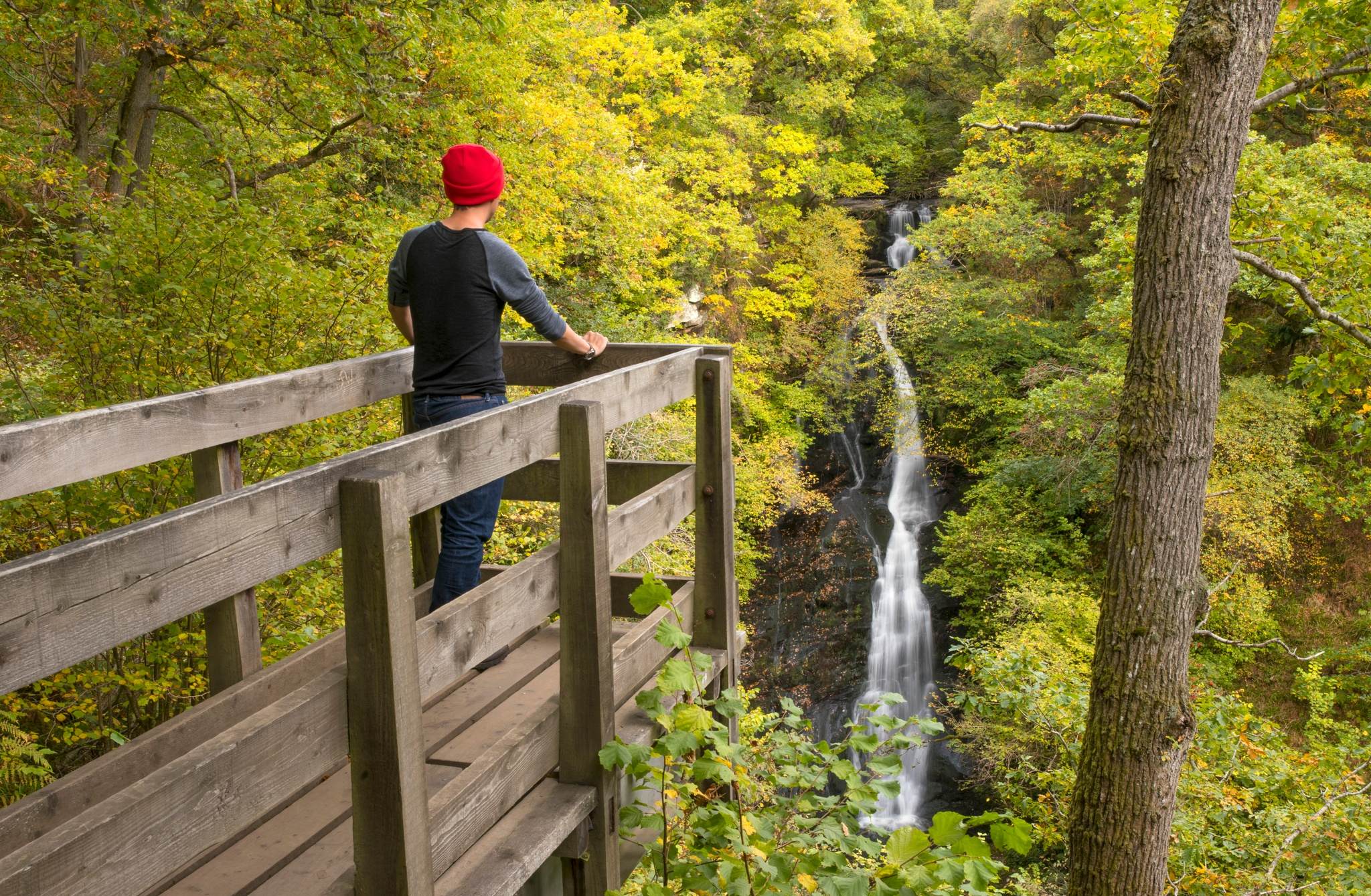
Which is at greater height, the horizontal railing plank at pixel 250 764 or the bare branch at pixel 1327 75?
the bare branch at pixel 1327 75

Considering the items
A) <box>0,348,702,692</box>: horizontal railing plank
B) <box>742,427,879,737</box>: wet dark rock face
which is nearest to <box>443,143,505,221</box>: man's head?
<box>0,348,702,692</box>: horizontal railing plank

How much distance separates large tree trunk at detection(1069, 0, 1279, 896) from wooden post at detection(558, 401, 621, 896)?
3113 millimetres

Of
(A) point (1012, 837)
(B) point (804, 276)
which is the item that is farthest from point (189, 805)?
(B) point (804, 276)

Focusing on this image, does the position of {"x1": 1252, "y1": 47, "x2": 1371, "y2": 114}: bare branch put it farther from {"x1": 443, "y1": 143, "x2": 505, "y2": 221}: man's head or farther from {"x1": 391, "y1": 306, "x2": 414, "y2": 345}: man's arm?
{"x1": 391, "y1": 306, "x2": 414, "y2": 345}: man's arm

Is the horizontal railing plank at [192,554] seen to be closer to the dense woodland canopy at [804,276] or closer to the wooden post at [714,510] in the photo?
the wooden post at [714,510]

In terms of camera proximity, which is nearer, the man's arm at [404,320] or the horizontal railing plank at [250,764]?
the horizontal railing plank at [250,764]

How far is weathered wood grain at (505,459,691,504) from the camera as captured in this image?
4.12 m

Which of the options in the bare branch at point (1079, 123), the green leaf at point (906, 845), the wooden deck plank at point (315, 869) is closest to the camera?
the wooden deck plank at point (315, 869)

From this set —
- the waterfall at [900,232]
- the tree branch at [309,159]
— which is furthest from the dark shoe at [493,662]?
the waterfall at [900,232]

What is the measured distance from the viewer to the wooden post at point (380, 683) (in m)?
1.97

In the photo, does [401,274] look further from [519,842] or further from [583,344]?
[519,842]

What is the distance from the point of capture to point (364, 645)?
6.54 ft

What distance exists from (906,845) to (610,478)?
2338mm

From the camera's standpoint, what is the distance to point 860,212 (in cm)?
2470
